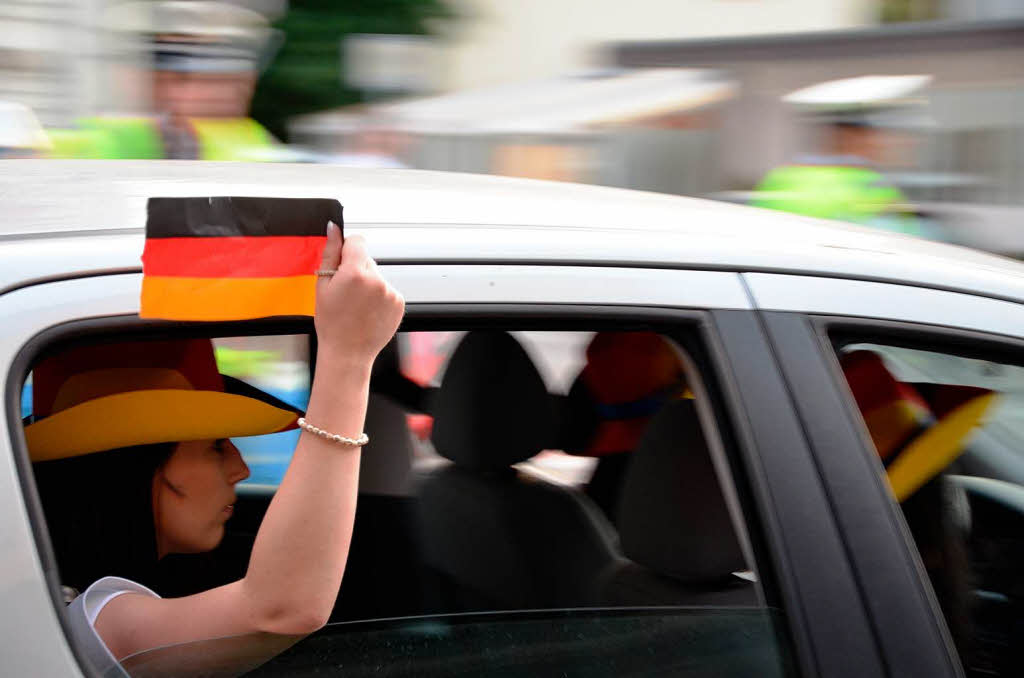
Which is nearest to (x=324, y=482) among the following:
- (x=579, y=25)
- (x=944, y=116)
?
(x=944, y=116)

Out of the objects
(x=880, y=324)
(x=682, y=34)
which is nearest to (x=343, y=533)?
(x=880, y=324)

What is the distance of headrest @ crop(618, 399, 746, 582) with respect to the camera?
4.95 ft

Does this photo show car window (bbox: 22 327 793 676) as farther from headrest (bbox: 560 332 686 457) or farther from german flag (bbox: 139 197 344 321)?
german flag (bbox: 139 197 344 321)

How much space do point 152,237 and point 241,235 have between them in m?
0.07

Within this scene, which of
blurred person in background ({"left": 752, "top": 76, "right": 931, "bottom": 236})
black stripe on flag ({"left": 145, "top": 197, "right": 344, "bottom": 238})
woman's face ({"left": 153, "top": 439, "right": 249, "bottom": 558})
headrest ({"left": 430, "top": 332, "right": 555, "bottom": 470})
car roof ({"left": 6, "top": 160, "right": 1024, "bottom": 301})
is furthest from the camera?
blurred person in background ({"left": 752, "top": 76, "right": 931, "bottom": 236})

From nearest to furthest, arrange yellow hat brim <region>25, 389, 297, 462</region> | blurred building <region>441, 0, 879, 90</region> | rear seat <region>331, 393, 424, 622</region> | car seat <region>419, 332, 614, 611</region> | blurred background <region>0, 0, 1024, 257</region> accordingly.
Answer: yellow hat brim <region>25, 389, 297, 462</region> → rear seat <region>331, 393, 424, 622</region> → car seat <region>419, 332, 614, 611</region> → blurred background <region>0, 0, 1024, 257</region> → blurred building <region>441, 0, 879, 90</region>

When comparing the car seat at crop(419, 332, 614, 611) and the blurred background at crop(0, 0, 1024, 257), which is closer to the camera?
the car seat at crop(419, 332, 614, 611)

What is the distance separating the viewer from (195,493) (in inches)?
58.2

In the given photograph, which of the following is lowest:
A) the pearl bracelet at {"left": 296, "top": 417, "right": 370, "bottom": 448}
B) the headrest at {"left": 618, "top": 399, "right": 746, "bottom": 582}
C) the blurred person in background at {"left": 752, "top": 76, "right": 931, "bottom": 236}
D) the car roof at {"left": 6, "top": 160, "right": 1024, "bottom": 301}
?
the blurred person in background at {"left": 752, "top": 76, "right": 931, "bottom": 236}

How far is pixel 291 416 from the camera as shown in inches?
60.0

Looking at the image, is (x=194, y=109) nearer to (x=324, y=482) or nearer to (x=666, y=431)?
(x=666, y=431)

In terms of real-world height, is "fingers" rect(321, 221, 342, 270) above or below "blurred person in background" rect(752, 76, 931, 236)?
above

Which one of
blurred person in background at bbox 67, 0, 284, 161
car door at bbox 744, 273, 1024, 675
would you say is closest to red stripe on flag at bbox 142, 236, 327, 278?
car door at bbox 744, 273, 1024, 675

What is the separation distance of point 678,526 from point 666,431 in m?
0.11
